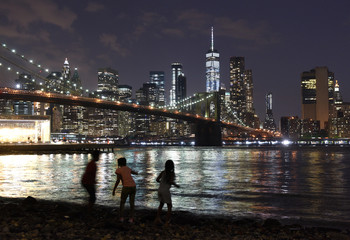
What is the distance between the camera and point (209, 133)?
11212 centimetres

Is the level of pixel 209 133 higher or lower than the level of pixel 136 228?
higher

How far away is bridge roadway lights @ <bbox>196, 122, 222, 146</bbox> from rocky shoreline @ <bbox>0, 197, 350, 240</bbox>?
99.6m

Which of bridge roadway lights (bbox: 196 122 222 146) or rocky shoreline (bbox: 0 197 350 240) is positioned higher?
bridge roadway lights (bbox: 196 122 222 146)

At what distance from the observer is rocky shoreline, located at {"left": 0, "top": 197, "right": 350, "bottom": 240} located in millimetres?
9133

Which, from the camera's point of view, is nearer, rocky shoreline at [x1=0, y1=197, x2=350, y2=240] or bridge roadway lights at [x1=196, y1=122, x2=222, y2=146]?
rocky shoreline at [x1=0, y1=197, x2=350, y2=240]

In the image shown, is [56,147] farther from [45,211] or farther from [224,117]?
[224,117]

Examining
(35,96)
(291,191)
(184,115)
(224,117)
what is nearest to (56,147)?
(35,96)

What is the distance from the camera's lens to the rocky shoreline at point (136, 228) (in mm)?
9133

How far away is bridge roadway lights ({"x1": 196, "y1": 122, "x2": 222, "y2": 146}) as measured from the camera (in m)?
111

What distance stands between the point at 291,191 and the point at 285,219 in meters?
7.60

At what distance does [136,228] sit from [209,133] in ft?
337

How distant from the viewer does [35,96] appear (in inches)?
2793

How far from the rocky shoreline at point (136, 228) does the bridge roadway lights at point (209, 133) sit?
327 ft

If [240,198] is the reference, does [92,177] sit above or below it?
above
